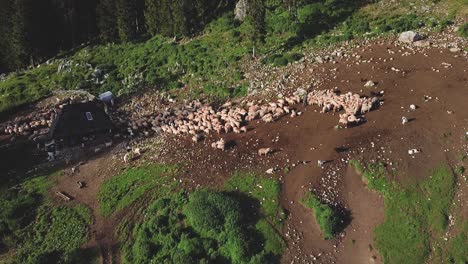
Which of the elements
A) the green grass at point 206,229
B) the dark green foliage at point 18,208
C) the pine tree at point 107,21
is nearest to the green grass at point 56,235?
the dark green foliage at point 18,208

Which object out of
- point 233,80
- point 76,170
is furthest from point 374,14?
point 76,170

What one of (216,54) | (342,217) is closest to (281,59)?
(216,54)

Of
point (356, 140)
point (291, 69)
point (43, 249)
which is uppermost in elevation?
point (291, 69)

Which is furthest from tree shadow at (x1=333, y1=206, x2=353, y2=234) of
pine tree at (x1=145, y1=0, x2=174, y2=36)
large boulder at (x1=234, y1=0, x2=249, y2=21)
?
pine tree at (x1=145, y1=0, x2=174, y2=36)

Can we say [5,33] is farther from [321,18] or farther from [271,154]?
[271,154]

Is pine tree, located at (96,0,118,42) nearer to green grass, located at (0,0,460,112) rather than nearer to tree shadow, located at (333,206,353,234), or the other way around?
green grass, located at (0,0,460,112)

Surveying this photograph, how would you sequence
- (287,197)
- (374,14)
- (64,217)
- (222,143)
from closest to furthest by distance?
(287,197) < (64,217) < (222,143) < (374,14)

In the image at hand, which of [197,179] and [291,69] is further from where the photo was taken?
[291,69]

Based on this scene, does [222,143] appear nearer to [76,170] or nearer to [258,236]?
[258,236]
